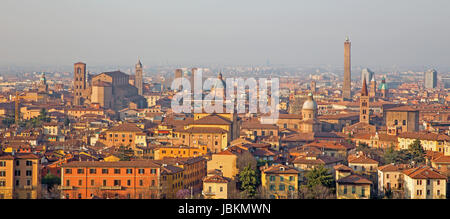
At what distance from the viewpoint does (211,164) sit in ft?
54.9

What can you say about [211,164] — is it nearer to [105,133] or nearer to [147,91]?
[105,133]

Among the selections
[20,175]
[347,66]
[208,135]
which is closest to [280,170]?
[20,175]

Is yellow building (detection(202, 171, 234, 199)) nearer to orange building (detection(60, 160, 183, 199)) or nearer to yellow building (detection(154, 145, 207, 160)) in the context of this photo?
orange building (detection(60, 160, 183, 199))

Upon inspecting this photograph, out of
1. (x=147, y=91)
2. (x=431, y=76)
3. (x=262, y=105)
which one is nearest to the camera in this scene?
(x=262, y=105)

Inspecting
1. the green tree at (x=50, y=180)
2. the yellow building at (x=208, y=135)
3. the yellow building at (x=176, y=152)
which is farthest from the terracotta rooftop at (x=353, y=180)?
the yellow building at (x=208, y=135)

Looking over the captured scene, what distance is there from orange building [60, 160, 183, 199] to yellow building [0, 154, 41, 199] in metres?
0.49

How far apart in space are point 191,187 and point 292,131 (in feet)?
50.9

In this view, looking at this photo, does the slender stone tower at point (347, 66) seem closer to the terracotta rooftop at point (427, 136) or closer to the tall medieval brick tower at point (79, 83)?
the tall medieval brick tower at point (79, 83)

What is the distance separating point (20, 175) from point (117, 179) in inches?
66.7

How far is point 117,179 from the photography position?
14828mm

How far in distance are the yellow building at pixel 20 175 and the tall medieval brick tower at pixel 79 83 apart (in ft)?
105
